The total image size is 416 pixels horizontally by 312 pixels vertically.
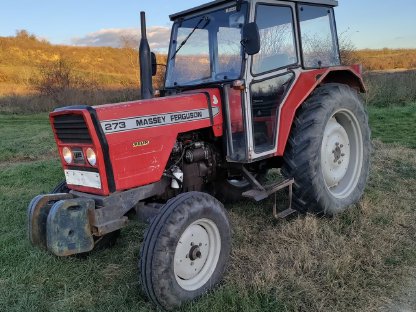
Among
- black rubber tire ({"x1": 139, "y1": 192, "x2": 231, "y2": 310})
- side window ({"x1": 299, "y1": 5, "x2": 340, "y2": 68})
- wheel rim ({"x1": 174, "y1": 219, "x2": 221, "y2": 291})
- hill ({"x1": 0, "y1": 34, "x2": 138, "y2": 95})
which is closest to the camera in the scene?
black rubber tire ({"x1": 139, "y1": 192, "x2": 231, "y2": 310})

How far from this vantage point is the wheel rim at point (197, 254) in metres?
3.23

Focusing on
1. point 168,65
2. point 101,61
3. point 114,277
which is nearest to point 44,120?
point 168,65

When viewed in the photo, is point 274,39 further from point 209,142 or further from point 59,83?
point 59,83

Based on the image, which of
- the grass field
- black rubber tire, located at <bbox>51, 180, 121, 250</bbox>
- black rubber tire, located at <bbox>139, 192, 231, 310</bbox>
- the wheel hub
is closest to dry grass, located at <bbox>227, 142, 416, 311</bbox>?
the grass field

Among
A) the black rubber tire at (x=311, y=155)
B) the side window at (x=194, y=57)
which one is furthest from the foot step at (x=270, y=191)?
the side window at (x=194, y=57)

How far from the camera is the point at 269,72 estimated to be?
421 cm

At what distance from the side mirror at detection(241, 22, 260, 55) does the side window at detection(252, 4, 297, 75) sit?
402 mm

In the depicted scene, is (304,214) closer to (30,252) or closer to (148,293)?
(148,293)

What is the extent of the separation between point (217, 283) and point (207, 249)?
267mm

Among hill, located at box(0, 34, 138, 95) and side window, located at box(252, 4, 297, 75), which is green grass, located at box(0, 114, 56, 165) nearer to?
side window, located at box(252, 4, 297, 75)

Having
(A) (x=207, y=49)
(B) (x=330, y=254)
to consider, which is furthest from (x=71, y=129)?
(B) (x=330, y=254)

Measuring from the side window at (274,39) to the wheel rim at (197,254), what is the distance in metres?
1.56

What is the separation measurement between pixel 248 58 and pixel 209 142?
0.85 metres

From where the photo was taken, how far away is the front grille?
325 centimetres
